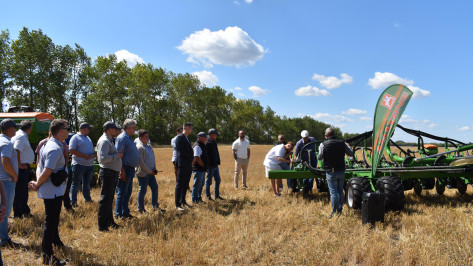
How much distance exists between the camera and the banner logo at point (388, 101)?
480 cm

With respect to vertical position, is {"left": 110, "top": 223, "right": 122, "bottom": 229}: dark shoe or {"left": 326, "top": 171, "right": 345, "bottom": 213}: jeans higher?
{"left": 326, "top": 171, "right": 345, "bottom": 213}: jeans

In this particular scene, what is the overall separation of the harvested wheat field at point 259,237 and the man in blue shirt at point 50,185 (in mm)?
276

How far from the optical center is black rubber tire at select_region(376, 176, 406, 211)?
18.7 ft

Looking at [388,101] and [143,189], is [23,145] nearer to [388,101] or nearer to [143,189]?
[143,189]

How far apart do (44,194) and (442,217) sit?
6.54 m

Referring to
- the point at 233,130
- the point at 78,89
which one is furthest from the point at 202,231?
the point at 233,130

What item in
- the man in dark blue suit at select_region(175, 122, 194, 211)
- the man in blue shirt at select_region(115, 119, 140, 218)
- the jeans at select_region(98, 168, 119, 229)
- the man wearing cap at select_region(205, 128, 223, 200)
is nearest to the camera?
the jeans at select_region(98, 168, 119, 229)

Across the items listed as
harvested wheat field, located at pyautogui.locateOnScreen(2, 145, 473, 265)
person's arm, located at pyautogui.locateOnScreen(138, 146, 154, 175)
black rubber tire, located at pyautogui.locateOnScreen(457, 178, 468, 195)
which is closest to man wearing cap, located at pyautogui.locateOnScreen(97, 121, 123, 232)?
harvested wheat field, located at pyautogui.locateOnScreen(2, 145, 473, 265)

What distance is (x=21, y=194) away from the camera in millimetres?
5574

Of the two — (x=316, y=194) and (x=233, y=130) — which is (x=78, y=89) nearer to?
(x=233, y=130)

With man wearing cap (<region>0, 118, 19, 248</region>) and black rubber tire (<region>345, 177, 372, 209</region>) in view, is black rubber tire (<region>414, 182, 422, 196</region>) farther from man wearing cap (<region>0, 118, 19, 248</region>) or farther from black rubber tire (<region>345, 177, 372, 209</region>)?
man wearing cap (<region>0, 118, 19, 248</region>)

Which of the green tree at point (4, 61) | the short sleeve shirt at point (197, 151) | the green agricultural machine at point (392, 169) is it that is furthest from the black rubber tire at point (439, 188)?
the green tree at point (4, 61)

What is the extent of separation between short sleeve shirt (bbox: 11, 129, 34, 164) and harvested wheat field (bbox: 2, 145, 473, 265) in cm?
115

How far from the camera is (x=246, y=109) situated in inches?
3312
